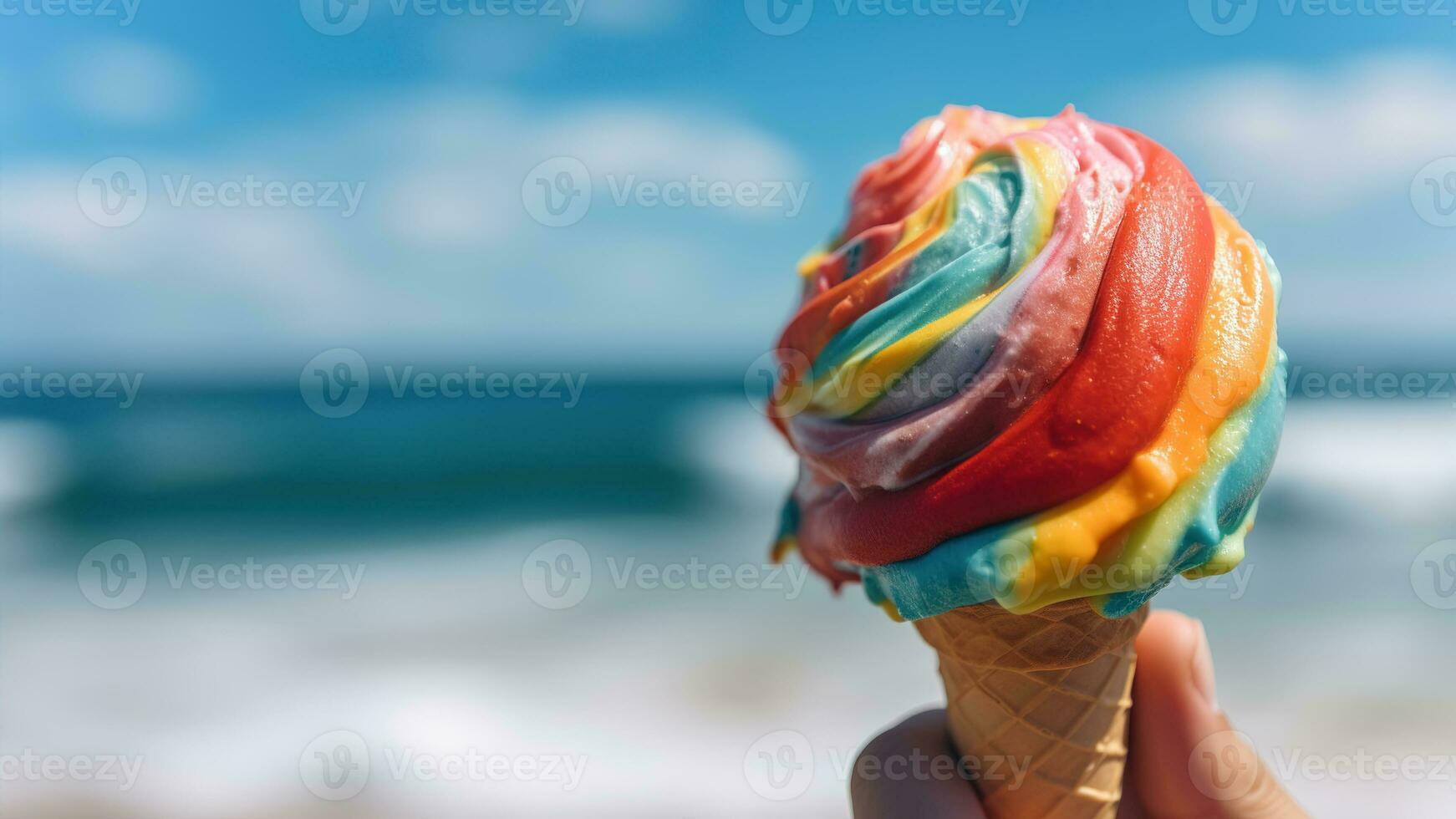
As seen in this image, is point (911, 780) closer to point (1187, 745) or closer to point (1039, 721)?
point (1039, 721)

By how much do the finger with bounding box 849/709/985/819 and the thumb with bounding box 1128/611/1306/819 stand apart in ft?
1.65

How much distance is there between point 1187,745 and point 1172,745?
1.3 inches

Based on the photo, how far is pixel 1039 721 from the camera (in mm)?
2209

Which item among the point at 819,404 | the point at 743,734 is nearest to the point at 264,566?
the point at 743,734

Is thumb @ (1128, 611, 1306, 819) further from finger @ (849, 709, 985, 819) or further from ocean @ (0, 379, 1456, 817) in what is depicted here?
ocean @ (0, 379, 1456, 817)

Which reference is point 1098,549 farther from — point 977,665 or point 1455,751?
Answer: point 1455,751

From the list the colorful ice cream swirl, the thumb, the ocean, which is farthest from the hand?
the ocean

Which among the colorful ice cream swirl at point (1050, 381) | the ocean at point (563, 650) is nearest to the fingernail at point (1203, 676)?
the colorful ice cream swirl at point (1050, 381)

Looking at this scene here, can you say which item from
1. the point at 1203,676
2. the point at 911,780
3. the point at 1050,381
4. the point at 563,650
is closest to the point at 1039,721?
the point at 911,780

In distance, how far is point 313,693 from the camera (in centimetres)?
700

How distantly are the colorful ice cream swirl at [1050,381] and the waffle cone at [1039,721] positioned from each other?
324 mm

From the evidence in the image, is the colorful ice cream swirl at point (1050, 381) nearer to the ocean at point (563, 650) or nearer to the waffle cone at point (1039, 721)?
the waffle cone at point (1039, 721)

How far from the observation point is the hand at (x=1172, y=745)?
89.1 inches

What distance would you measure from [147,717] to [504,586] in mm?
3327
